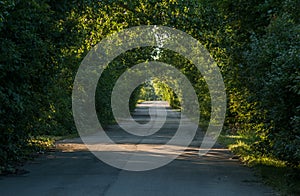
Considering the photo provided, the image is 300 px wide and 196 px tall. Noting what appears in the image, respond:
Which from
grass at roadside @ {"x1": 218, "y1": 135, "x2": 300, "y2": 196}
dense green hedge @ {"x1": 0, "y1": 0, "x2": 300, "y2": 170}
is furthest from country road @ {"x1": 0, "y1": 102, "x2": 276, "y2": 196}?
dense green hedge @ {"x1": 0, "y1": 0, "x2": 300, "y2": 170}

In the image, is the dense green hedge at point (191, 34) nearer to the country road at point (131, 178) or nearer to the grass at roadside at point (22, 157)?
the grass at roadside at point (22, 157)

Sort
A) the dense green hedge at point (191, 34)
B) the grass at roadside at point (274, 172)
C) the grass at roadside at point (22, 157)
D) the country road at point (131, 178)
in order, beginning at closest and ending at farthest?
1. the country road at point (131, 178)
2. the grass at roadside at point (274, 172)
3. the dense green hedge at point (191, 34)
4. the grass at roadside at point (22, 157)

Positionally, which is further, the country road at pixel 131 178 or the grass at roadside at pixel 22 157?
the grass at roadside at pixel 22 157

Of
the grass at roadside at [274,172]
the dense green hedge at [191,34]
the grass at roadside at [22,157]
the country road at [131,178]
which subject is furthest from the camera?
the grass at roadside at [22,157]

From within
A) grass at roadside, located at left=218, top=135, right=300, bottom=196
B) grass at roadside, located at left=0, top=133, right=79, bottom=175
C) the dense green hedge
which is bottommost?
grass at roadside, located at left=218, top=135, right=300, bottom=196

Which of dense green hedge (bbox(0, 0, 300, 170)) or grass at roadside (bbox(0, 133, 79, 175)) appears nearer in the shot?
dense green hedge (bbox(0, 0, 300, 170))

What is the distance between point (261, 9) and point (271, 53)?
12.2ft

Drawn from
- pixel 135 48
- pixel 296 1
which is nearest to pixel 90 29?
pixel 135 48

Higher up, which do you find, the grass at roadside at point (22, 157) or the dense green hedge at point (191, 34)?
the dense green hedge at point (191, 34)

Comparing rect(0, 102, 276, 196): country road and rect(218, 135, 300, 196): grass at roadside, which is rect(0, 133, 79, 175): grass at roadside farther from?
rect(218, 135, 300, 196): grass at roadside

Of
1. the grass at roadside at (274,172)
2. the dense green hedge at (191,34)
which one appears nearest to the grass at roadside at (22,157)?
the dense green hedge at (191,34)

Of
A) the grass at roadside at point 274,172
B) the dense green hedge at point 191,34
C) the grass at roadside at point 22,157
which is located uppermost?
the dense green hedge at point 191,34

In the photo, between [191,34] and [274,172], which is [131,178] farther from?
[191,34]

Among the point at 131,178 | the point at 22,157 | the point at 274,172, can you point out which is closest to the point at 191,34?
the point at 22,157
